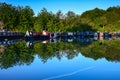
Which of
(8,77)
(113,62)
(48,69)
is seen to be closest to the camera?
(8,77)

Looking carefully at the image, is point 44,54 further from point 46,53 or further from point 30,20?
point 30,20

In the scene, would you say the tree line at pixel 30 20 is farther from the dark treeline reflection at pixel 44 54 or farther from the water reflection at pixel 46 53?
the dark treeline reflection at pixel 44 54

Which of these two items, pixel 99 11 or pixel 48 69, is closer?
pixel 48 69

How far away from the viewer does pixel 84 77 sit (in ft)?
37.8

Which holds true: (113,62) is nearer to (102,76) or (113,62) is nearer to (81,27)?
(102,76)

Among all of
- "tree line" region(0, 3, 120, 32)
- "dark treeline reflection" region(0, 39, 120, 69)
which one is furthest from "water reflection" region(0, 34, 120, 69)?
"tree line" region(0, 3, 120, 32)

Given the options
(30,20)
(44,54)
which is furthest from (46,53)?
(30,20)

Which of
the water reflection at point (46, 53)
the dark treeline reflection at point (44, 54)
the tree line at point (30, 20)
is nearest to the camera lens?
the dark treeline reflection at point (44, 54)

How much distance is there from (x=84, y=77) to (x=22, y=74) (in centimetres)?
189

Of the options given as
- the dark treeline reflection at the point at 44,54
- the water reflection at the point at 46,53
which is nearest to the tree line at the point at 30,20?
the water reflection at the point at 46,53

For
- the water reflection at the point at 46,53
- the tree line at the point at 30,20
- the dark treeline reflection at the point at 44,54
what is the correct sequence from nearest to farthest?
the dark treeline reflection at the point at 44,54 < the water reflection at the point at 46,53 < the tree line at the point at 30,20

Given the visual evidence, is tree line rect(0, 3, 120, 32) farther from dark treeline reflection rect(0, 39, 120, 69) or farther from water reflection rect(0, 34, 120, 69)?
dark treeline reflection rect(0, 39, 120, 69)

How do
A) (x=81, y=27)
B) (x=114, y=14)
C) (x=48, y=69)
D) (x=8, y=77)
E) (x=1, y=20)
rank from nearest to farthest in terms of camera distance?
(x=8, y=77)
(x=48, y=69)
(x=1, y=20)
(x=81, y=27)
(x=114, y=14)

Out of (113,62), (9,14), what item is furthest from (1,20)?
(113,62)
